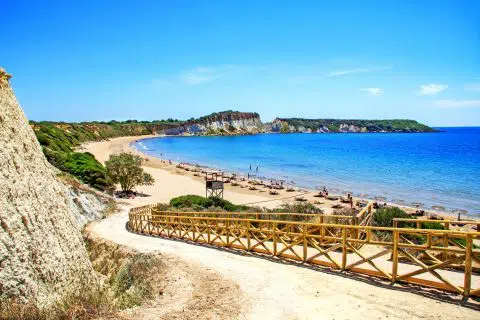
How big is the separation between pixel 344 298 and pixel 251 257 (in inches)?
180

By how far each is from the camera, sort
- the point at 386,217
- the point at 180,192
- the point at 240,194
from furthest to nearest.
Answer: the point at 240,194 → the point at 180,192 → the point at 386,217

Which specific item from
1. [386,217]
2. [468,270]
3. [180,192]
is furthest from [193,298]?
[180,192]

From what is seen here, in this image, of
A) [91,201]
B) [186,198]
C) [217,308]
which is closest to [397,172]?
[186,198]

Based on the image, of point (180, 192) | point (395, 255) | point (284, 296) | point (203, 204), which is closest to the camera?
point (284, 296)

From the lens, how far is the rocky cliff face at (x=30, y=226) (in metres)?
7.73

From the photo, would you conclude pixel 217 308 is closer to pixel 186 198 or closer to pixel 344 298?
pixel 344 298

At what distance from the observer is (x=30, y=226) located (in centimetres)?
851

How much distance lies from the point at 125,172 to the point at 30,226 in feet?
86.9

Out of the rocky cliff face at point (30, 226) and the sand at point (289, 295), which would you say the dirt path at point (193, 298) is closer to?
the sand at point (289, 295)

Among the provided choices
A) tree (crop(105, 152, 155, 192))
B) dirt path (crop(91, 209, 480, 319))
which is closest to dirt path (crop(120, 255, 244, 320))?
dirt path (crop(91, 209, 480, 319))

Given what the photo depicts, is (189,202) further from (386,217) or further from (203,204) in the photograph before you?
(386,217)

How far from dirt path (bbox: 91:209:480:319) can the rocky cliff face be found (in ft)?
8.45

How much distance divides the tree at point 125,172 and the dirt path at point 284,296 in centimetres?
2485

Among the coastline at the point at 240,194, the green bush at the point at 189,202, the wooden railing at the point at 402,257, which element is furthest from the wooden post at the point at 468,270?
the coastline at the point at 240,194
